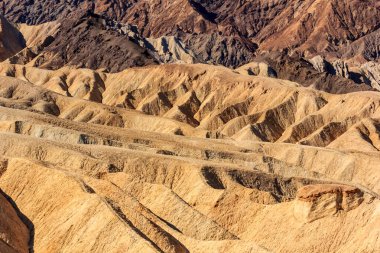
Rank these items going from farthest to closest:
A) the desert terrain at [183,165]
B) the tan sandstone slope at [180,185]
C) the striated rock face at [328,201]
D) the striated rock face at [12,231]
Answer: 1. the striated rock face at [328,201]
2. the desert terrain at [183,165]
3. the tan sandstone slope at [180,185]
4. the striated rock face at [12,231]

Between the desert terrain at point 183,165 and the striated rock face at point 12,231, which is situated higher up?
the striated rock face at point 12,231

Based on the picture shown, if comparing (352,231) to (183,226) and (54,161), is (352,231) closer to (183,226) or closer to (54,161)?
(183,226)

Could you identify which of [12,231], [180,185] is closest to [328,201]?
[180,185]

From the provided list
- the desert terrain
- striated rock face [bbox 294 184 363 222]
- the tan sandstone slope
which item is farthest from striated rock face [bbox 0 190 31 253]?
striated rock face [bbox 294 184 363 222]

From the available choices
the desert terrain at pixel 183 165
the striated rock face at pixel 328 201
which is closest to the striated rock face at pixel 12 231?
the desert terrain at pixel 183 165

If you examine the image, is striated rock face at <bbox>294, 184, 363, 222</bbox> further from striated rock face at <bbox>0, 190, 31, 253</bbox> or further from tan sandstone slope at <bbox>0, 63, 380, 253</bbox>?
striated rock face at <bbox>0, 190, 31, 253</bbox>

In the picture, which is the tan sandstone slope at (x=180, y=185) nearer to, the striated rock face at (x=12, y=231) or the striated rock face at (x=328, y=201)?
the striated rock face at (x=328, y=201)
